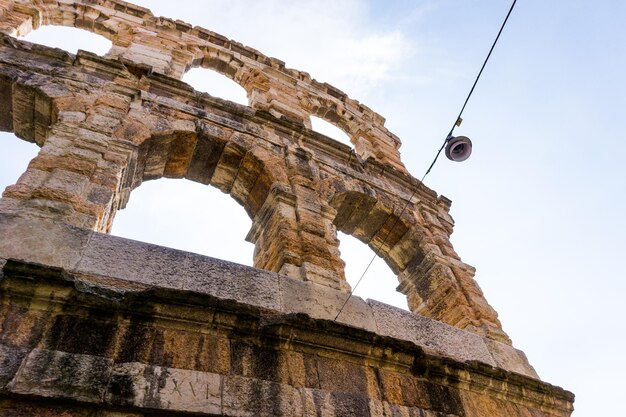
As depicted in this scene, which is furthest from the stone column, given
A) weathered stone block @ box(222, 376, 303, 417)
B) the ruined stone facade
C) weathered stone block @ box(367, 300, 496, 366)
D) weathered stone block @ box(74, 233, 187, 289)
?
weathered stone block @ box(367, 300, 496, 366)

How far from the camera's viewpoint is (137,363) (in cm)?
317

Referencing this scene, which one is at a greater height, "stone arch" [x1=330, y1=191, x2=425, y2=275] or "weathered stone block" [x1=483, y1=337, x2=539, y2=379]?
"stone arch" [x1=330, y1=191, x2=425, y2=275]

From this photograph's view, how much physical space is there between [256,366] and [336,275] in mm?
1913

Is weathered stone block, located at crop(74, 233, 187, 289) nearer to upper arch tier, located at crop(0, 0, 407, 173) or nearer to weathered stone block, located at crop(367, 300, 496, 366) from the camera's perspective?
weathered stone block, located at crop(367, 300, 496, 366)

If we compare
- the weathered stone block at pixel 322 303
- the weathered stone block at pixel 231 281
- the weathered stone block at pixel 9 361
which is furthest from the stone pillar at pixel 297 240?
the weathered stone block at pixel 9 361

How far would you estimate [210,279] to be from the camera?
4.21 m

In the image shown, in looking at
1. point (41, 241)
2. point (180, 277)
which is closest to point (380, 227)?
point (180, 277)

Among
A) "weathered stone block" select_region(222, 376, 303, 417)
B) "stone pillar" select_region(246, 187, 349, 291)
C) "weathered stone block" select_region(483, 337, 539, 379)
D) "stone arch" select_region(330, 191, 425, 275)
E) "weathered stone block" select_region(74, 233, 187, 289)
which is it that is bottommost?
"weathered stone block" select_region(222, 376, 303, 417)

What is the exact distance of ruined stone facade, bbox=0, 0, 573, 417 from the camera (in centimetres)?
317

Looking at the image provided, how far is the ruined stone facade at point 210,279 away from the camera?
10.4 ft

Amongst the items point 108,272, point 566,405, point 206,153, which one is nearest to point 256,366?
point 108,272

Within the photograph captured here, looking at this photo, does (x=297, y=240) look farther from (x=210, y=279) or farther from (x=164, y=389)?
(x=164, y=389)

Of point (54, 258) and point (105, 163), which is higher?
point (105, 163)

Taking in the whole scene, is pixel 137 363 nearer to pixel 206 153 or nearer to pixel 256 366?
pixel 256 366
